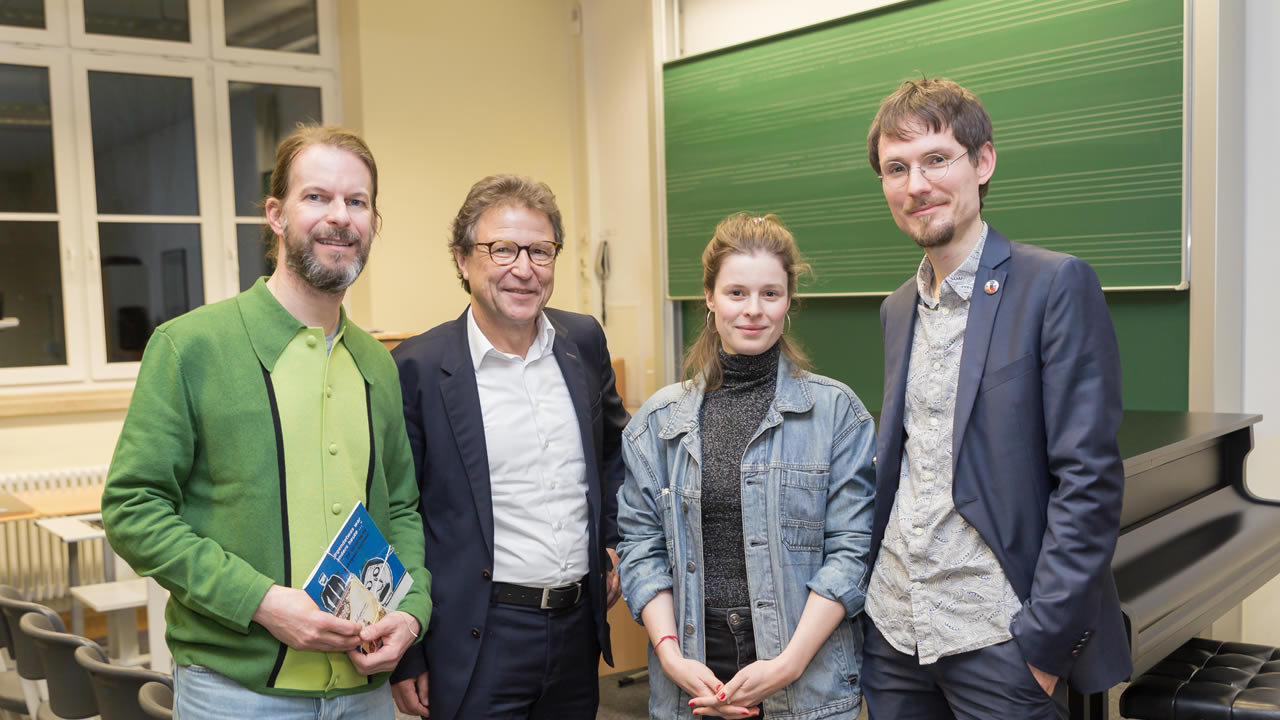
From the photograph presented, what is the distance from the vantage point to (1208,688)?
7.22ft

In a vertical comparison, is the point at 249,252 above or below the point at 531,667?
above

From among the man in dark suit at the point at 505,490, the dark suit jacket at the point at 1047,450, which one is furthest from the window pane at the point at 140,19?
the dark suit jacket at the point at 1047,450

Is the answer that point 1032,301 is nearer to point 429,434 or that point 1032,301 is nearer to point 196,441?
point 429,434

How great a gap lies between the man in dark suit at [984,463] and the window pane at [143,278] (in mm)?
4677

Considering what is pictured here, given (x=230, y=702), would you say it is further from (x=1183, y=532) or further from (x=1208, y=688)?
(x=1183, y=532)

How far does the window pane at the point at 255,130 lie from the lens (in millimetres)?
5660

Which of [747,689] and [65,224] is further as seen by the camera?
[65,224]

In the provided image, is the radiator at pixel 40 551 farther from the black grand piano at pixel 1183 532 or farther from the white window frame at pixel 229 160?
the black grand piano at pixel 1183 532

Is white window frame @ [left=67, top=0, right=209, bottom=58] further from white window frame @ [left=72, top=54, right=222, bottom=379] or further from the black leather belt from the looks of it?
the black leather belt

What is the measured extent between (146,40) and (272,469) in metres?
4.75

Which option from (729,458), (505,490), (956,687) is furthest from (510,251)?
(956,687)

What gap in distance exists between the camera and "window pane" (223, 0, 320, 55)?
18.5ft

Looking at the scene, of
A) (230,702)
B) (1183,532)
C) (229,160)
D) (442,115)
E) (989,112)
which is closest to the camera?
(230,702)

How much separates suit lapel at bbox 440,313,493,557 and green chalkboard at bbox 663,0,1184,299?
253 centimetres
